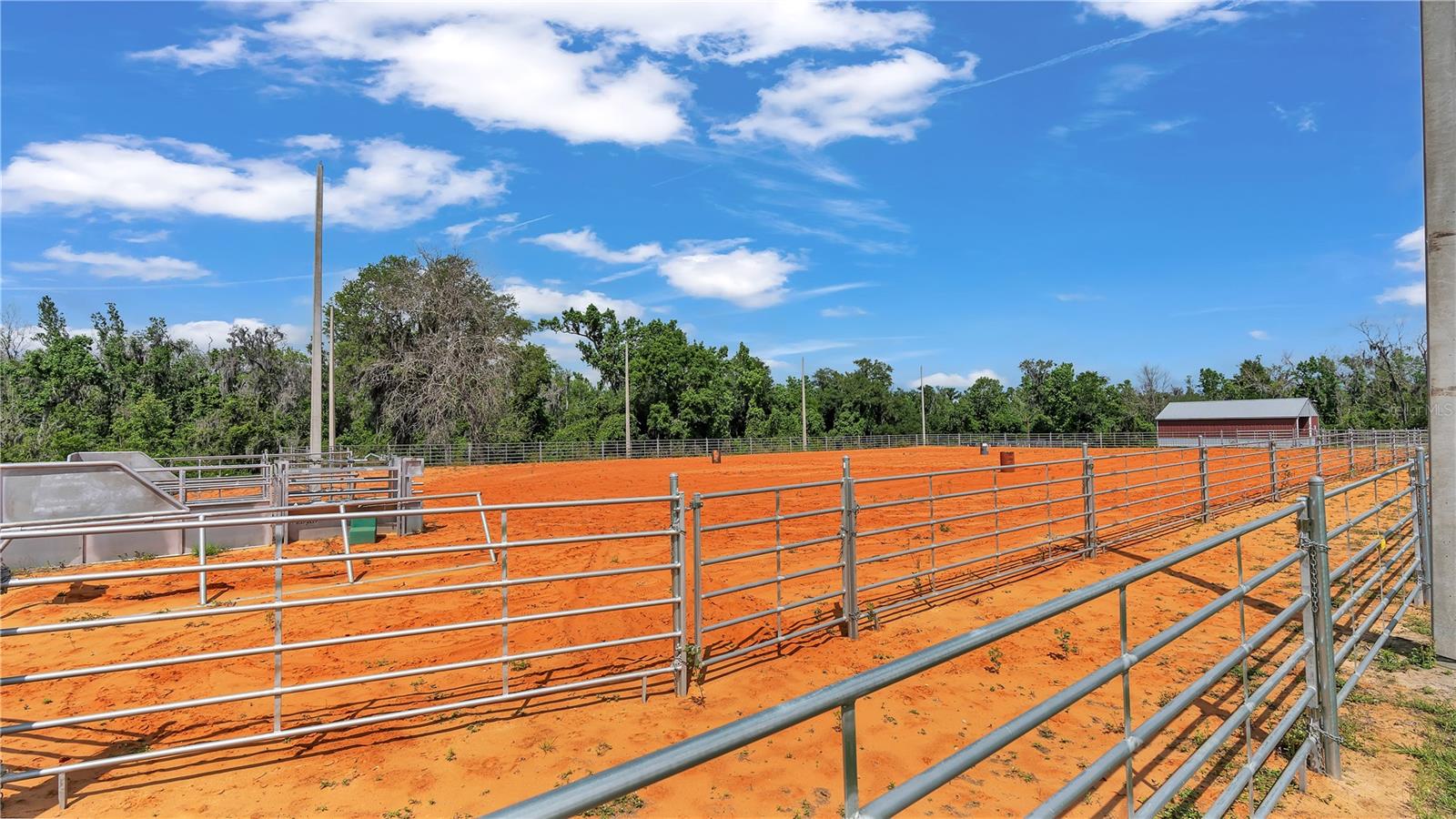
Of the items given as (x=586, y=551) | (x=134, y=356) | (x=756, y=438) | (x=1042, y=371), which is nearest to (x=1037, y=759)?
(x=586, y=551)

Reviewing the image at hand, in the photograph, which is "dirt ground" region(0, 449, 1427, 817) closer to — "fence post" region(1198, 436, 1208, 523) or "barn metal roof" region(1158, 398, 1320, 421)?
"fence post" region(1198, 436, 1208, 523)

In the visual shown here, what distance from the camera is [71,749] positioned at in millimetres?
4426

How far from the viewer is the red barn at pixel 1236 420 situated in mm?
48625

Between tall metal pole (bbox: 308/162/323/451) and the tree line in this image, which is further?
the tree line

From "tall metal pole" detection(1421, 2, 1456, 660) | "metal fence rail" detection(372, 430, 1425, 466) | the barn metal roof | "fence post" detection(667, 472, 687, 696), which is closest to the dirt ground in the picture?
"fence post" detection(667, 472, 687, 696)

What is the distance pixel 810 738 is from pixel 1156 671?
303cm

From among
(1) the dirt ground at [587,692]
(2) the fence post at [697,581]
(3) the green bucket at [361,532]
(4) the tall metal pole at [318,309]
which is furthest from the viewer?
(4) the tall metal pole at [318,309]

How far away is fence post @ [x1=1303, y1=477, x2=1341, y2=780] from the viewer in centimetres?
340

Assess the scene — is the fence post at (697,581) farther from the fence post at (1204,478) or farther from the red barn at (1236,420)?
the red barn at (1236,420)

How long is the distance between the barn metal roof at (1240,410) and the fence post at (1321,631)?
58.4 metres

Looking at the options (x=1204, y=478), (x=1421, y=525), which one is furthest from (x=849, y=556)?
(x=1204, y=478)

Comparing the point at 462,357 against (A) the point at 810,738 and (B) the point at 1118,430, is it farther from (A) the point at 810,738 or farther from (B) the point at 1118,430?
(B) the point at 1118,430

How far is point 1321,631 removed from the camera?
345 cm

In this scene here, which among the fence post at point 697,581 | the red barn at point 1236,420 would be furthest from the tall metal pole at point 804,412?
the fence post at point 697,581
